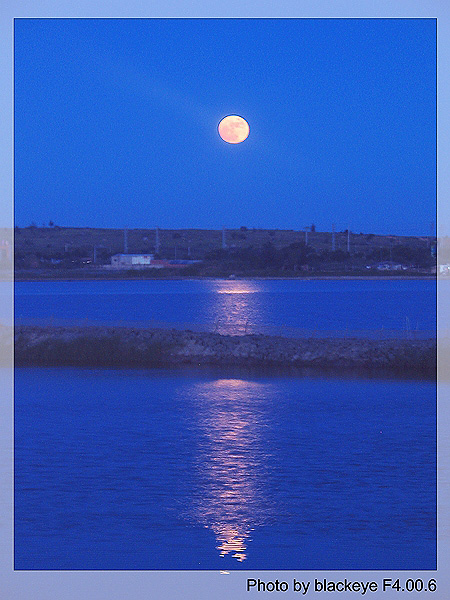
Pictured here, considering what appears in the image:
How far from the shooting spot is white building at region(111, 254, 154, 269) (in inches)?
6024

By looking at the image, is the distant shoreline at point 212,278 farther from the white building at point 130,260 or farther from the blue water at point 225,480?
the blue water at point 225,480

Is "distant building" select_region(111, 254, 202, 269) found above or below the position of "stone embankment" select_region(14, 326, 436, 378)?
above

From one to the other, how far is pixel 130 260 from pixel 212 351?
129 meters

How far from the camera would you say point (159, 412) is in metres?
17.4

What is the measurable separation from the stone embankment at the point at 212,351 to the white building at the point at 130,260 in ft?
409

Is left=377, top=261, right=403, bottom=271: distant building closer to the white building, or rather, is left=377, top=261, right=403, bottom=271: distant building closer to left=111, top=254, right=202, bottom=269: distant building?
left=111, top=254, right=202, bottom=269: distant building

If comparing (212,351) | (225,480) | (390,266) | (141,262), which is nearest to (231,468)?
(225,480)

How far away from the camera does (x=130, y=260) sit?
15412cm

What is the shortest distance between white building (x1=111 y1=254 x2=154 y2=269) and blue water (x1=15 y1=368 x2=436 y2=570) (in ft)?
439

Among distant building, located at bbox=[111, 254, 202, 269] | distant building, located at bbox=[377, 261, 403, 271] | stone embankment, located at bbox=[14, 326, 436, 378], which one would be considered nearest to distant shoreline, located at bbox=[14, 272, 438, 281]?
distant building, located at bbox=[377, 261, 403, 271]

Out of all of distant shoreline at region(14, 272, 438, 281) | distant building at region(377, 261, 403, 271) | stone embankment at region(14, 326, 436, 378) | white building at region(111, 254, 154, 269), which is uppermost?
white building at region(111, 254, 154, 269)

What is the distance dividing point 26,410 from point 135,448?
480 centimetres

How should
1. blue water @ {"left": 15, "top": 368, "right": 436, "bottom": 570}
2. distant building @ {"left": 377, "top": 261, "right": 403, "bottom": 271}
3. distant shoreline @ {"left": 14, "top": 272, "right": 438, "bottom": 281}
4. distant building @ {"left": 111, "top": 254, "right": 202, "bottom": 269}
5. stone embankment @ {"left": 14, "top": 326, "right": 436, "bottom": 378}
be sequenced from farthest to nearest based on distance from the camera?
distant building @ {"left": 377, "top": 261, "right": 403, "bottom": 271}
distant shoreline @ {"left": 14, "top": 272, "right": 438, "bottom": 281}
distant building @ {"left": 111, "top": 254, "right": 202, "bottom": 269}
stone embankment @ {"left": 14, "top": 326, "right": 436, "bottom": 378}
blue water @ {"left": 15, "top": 368, "right": 436, "bottom": 570}

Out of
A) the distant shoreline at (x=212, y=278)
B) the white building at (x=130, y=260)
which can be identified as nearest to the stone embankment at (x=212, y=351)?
the white building at (x=130, y=260)
